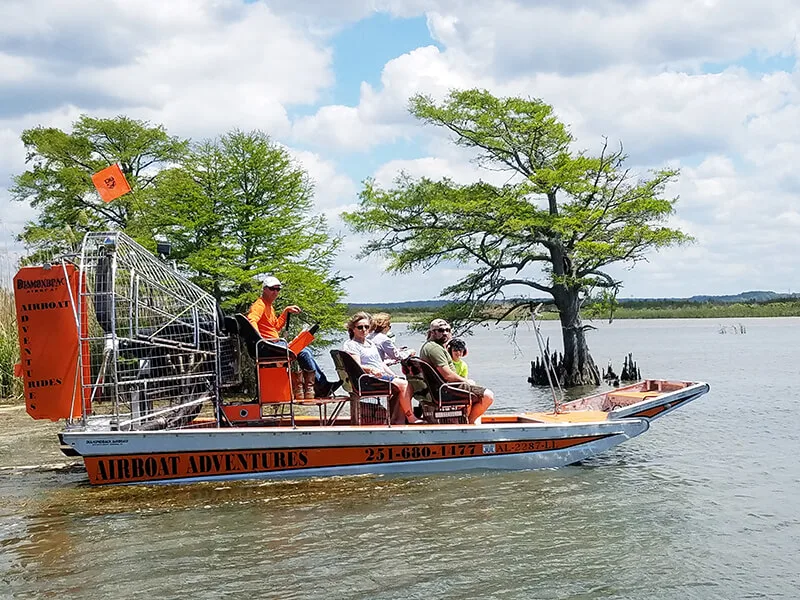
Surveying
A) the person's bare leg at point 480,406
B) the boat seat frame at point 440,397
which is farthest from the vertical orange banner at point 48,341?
the person's bare leg at point 480,406

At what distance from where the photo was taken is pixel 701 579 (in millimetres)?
7645

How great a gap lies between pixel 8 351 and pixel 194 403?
1021cm

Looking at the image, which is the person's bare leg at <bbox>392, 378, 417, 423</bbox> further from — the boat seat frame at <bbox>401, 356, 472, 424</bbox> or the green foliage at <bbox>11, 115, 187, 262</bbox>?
the green foliage at <bbox>11, 115, 187, 262</bbox>

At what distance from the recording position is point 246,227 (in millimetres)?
23609

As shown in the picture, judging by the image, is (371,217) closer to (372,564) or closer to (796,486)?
(796,486)

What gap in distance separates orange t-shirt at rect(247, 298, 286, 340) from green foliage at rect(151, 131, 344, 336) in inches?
446

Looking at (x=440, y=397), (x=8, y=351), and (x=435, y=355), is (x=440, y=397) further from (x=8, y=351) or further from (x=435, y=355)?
(x=8, y=351)

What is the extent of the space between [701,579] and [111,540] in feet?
19.1

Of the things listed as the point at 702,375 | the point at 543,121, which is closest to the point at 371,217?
the point at 543,121

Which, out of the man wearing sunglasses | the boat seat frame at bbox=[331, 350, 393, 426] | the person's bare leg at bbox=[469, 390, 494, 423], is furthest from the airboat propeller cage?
the person's bare leg at bbox=[469, 390, 494, 423]

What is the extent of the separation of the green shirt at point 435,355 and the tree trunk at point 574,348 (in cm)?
1745

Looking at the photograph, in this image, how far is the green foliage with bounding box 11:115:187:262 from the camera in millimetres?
34812

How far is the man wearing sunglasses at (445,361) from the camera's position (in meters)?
11.2

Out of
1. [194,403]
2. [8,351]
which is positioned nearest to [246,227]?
[8,351]
